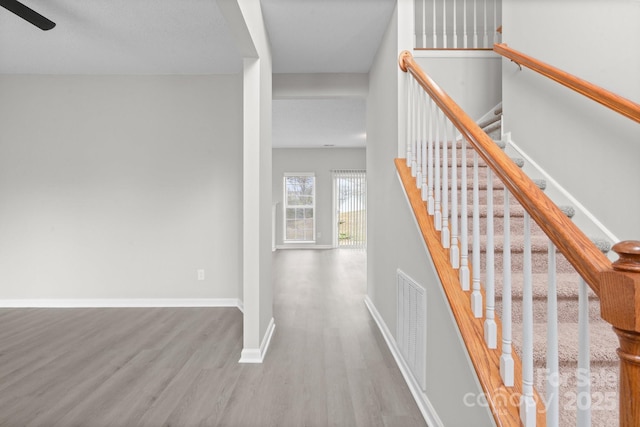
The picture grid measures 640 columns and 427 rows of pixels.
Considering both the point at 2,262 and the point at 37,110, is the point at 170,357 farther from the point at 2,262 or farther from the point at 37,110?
the point at 37,110

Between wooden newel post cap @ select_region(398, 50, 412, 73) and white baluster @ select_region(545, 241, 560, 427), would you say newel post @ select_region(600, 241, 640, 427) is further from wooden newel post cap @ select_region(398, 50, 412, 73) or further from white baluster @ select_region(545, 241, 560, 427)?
wooden newel post cap @ select_region(398, 50, 412, 73)

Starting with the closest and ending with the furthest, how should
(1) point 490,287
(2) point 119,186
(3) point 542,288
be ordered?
(1) point 490,287, (3) point 542,288, (2) point 119,186

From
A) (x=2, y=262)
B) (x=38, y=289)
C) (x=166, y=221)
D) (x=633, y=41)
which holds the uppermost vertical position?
(x=633, y=41)

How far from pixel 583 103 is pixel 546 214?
1.56m

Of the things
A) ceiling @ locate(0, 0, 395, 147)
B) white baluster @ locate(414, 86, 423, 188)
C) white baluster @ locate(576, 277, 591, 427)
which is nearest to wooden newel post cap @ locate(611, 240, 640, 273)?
white baluster @ locate(576, 277, 591, 427)

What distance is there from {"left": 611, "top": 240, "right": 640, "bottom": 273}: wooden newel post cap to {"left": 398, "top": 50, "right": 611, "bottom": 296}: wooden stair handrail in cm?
4

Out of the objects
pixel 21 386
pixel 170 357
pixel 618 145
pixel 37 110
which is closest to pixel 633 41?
pixel 618 145

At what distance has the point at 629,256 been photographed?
1.98ft

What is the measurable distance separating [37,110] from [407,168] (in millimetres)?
4156

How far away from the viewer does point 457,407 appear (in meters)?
1.36

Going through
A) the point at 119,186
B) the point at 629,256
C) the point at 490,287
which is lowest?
the point at 490,287

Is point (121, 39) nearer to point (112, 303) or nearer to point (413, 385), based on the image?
point (112, 303)

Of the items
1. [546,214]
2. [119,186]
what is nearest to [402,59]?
[546,214]

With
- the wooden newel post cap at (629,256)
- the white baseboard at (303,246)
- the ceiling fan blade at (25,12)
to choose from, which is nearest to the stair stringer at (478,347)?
the wooden newel post cap at (629,256)
